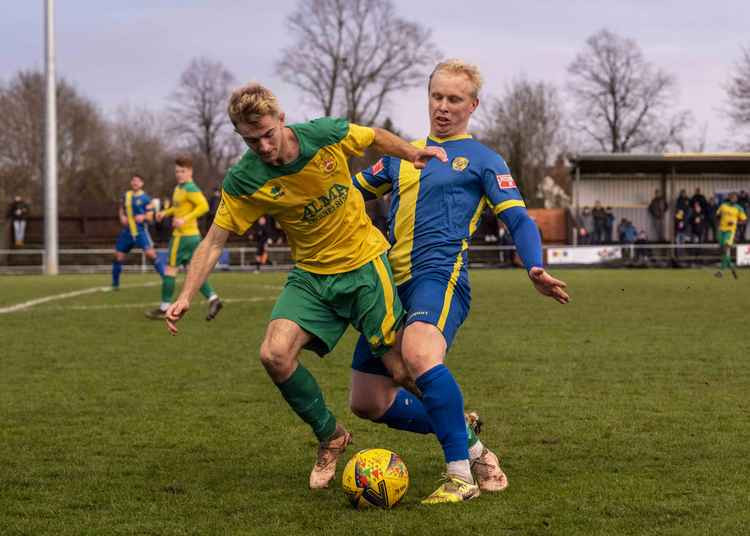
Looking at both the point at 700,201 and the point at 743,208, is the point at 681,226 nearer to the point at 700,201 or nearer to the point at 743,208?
the point at 700,201

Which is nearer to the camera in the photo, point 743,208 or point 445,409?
point 445,409

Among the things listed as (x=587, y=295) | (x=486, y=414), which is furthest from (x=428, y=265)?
(x=587, y=295)

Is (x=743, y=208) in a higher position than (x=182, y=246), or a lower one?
higher

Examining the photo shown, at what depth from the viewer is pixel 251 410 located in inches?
290

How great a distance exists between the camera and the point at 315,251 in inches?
205

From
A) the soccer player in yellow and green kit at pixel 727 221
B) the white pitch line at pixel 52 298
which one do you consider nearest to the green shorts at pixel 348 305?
the white pitch line at pixel 52 298

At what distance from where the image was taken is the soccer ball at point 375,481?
4684 millimetres

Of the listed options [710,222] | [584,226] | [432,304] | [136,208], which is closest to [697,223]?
[710,222]

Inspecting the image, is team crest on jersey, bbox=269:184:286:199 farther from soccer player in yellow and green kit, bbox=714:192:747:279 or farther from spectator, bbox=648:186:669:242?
spectator, bbox=648:186:669:242

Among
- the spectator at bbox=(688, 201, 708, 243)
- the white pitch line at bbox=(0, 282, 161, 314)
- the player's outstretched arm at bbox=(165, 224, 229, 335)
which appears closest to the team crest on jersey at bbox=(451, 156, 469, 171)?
the player's outstretched arm at bbox=(165, 224, 229, 335)

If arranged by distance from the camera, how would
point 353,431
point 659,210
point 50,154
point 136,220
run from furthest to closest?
point 659,210 → point 50,154 → point 136,220 → point 353,431

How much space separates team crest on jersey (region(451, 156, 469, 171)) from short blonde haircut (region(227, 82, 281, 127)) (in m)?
0.94

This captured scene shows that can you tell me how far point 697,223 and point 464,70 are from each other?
1162 inches

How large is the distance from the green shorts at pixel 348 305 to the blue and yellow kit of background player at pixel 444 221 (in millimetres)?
122
